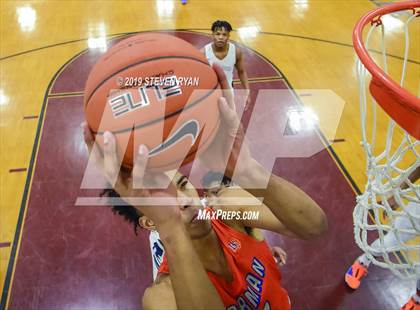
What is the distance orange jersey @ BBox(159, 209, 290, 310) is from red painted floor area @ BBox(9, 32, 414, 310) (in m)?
1.37

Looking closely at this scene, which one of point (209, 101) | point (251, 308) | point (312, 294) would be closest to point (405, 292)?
point (312, 294)

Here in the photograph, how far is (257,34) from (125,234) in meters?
4.74

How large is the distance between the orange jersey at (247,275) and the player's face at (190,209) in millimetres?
160

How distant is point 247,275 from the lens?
6.15 ft

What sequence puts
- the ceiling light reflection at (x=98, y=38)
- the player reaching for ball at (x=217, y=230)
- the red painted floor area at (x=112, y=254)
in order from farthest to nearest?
the ceiling light reflection at (x=98, y=38)
the red painted floor area at (x=112, y=254)
the player reaching for ball at (x=217, y=230)

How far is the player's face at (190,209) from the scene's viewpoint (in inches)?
67.3

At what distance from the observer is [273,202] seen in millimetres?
1551

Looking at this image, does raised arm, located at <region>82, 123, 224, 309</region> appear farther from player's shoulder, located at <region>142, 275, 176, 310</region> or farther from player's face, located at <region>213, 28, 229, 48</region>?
player's face, located at <region>213, 28, 229, 48</region>

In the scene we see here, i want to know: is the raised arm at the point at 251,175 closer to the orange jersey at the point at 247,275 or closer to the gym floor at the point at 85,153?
the orange jersey at the point at 247,275

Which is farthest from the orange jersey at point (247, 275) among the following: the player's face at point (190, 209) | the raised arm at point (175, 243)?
the raised arm at point (175, 243)

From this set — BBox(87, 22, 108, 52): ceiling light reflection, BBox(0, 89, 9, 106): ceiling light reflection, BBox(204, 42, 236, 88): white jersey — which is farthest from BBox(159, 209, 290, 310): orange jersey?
BBox(87, 22, 108, 52): ceiling light reflection

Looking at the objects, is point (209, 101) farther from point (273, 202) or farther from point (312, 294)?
point (312, 294)

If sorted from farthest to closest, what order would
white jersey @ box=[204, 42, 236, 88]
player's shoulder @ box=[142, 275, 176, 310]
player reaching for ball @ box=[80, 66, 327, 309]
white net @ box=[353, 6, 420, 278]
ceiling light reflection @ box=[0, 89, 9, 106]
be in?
ceiling light reflection @ box=[0, 89, 9, 106], white jersey @ box=[204, 42, 236, 88], white net @ box=[353, 6, 420, 278], player's shoulder @ box=[142, 275, 176, 310], player reaching for ball @ box=[80, 66, 327, 309]

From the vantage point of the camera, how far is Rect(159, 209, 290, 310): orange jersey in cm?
184
